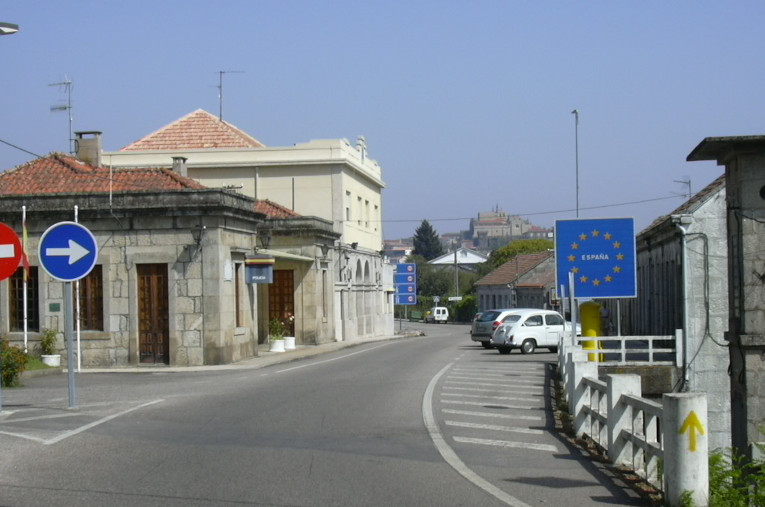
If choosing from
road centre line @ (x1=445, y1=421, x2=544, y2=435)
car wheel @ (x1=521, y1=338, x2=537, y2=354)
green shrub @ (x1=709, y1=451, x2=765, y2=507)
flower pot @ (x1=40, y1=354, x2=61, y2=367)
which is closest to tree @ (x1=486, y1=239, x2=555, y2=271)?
car wheel @ (x1=521, y1=338, x2=537, y2=354)

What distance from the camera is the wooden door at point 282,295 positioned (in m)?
43.0

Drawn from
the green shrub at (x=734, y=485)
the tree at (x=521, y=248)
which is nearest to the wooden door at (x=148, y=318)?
the green shrub at (x=734, y=485)

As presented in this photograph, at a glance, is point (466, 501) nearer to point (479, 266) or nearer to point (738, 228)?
point (738, 228)

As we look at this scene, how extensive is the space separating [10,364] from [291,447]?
33.0 ft

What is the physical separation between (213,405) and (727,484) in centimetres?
947

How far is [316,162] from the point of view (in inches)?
2194

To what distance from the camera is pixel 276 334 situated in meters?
38.9

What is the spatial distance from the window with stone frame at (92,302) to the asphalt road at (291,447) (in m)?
8.10

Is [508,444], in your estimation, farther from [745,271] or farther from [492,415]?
[745,271]

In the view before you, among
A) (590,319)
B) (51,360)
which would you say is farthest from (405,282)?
(51,360)

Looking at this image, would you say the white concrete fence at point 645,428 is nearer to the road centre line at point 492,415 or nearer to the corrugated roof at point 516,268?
the road centre line at point 492,415

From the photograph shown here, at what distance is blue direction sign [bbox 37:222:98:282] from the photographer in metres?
14.5

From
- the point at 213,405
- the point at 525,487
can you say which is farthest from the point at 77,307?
the point at 525,487

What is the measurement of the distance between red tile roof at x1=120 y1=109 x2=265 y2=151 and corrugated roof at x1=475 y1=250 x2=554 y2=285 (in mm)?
29893
